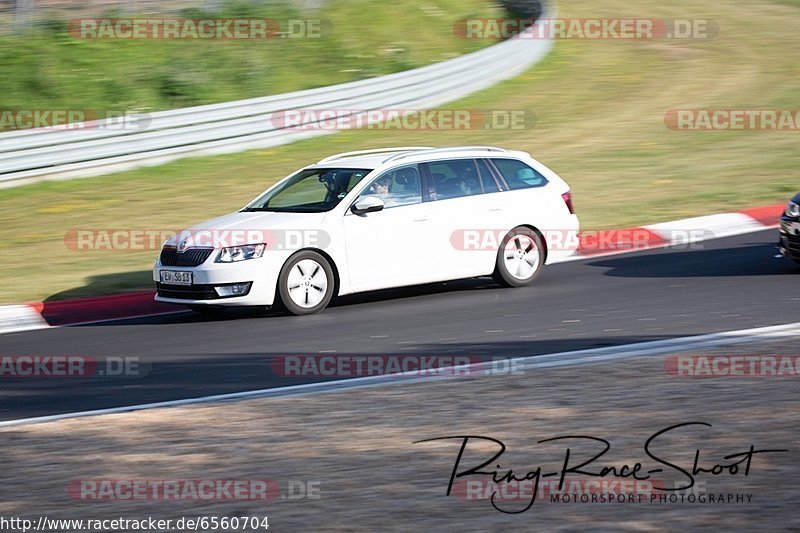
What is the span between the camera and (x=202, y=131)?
66.7ft

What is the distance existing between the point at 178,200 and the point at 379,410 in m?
11.0

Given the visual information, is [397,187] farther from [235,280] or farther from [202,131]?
[202,131]

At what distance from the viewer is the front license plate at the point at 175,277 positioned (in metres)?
11.8

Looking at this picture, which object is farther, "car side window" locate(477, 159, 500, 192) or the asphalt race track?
"car side window" locate(477, 159, 500, 192)

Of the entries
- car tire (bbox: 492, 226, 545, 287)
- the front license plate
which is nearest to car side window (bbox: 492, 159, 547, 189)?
car tire (bbox: 492, 226, 545, 287)

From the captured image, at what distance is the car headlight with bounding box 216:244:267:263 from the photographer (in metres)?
11.6

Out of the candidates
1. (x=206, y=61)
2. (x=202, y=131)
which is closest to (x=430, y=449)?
(x=202, y=131)

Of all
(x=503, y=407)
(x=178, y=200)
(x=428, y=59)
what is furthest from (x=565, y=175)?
(x=503, y=407)

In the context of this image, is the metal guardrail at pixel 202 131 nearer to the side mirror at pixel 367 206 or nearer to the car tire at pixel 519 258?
the side mirror at pixel 367 206

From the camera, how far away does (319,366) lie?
9477 mm

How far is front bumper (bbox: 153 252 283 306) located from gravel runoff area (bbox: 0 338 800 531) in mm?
3569

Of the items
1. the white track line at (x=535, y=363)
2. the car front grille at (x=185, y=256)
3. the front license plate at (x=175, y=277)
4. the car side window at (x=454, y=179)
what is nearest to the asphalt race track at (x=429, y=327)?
the white track line at (x=535, y=363)

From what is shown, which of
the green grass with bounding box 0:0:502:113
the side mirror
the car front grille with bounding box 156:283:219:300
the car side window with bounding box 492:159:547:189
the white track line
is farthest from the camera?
the green grass with bounding box 0:0:502:113

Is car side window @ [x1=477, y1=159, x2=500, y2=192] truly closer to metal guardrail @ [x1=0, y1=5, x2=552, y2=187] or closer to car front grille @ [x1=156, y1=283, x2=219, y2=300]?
car front grille @ [x1=156, y1=283, x2=219, y2=300]
